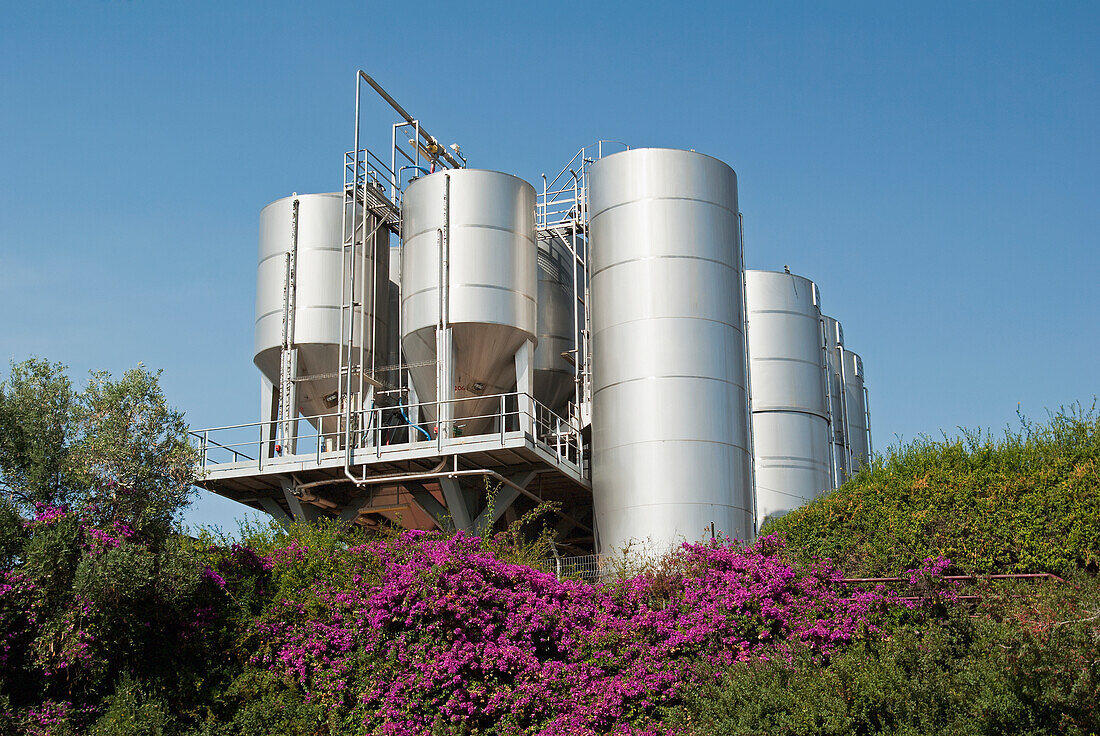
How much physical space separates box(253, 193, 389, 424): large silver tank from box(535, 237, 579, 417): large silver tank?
15.6 ft

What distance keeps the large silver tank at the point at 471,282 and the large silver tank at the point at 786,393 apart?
1073cm

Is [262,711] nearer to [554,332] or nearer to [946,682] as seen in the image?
[946,682]

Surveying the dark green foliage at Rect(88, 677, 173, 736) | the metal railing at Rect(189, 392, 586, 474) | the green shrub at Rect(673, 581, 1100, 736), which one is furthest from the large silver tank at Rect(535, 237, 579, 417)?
the green shrub at Rect(673, 581, 1100, 736)

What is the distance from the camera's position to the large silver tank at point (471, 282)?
96.2 feet

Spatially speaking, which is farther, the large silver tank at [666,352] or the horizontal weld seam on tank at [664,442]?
the horizontal weld seam on tank at [664,442]

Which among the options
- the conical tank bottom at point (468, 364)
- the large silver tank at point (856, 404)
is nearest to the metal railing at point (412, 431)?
the conical tank bottom at point (468, 364)

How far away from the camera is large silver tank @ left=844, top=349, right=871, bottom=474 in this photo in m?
45.2

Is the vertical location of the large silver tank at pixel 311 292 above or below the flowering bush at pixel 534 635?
above

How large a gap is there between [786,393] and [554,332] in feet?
29.2

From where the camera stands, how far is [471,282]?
29.3 meters

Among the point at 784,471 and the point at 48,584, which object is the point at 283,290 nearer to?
the point at 48,584

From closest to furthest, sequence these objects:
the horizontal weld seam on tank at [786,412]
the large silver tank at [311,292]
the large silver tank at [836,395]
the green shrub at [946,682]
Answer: the green shrub at [946,682]
the large silver tank at [311,292]
the horizontal weld seam on tank at [786,412]
the large silver tank at [836,395]

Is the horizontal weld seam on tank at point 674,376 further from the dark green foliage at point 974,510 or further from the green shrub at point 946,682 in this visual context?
the green shrub at point 946,682

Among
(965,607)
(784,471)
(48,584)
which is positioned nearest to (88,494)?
(48,584)
